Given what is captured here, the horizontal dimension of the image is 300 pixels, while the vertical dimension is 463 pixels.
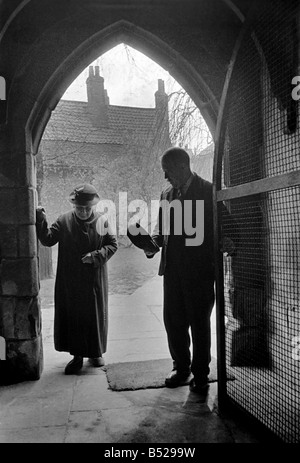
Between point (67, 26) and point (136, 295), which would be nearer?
point (67, 26)

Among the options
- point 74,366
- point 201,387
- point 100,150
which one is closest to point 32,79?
point 74,366

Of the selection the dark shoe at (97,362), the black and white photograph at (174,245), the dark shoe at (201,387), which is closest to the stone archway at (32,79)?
the black and white photograph at (174,245)

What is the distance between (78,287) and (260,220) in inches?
75.5

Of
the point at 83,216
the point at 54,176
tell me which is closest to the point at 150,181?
the point at 54,176

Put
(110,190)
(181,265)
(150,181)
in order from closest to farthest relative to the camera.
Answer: (181,265)
(150,181)
(110,190)

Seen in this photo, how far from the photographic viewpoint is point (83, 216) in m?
4.29

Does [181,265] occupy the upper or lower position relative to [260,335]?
upper

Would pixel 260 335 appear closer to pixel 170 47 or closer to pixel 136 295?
pixel 170 47

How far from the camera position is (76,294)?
4.15 metres

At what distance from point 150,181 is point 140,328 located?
10.8 meters

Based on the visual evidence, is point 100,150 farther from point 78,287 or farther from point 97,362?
point 97,362

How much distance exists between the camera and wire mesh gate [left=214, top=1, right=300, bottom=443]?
2930mm

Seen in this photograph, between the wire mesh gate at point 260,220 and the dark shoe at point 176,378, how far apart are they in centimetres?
39

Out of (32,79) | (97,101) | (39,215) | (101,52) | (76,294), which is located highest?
(97,101)
